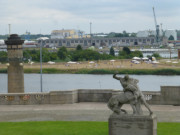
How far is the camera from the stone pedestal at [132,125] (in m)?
17.6

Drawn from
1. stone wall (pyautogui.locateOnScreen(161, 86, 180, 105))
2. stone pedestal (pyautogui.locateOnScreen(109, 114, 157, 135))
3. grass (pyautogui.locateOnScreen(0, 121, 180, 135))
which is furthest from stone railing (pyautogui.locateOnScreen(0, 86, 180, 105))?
stone pedestal (pyautogui.locateOnScreen(109, 114, 157, 135))

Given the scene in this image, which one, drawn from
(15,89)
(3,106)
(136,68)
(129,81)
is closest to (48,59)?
(136,68)

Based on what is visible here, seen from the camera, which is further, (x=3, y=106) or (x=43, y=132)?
(x=3, y=106)

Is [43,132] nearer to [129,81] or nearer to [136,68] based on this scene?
[129,81]

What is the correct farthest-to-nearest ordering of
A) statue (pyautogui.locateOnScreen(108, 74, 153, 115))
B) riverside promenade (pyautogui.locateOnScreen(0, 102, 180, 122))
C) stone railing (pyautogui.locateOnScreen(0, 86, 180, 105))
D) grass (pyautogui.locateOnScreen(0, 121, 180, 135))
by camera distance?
stone railing (pyautogui.locateOnScreen(0, 86, 180, 105)) < riverside promenade (pyautogui.locateOnScreen(0, 102, 180, 122)) < grass (pyautogui.locateOnScreen(0, 121, 180, 135)) < statue (pyautogui.locateOnScreen(108, 74, 153, 115))

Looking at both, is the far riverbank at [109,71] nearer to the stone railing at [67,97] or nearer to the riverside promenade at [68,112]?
the stone railing at [67,97]

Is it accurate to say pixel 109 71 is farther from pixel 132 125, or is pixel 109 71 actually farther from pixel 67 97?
pixel 132 125

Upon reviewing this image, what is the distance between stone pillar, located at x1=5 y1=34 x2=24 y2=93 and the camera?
39.9m

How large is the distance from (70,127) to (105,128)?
4.82ft

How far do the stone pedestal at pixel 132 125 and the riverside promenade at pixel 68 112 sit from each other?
511cm

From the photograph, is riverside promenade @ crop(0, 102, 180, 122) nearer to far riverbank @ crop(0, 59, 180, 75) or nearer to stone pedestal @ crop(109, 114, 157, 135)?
stone pedestal @ crop(109, 114, 157, 135)

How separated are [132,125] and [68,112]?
7.95 m

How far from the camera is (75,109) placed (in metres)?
26.2

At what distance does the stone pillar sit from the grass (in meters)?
17.4
